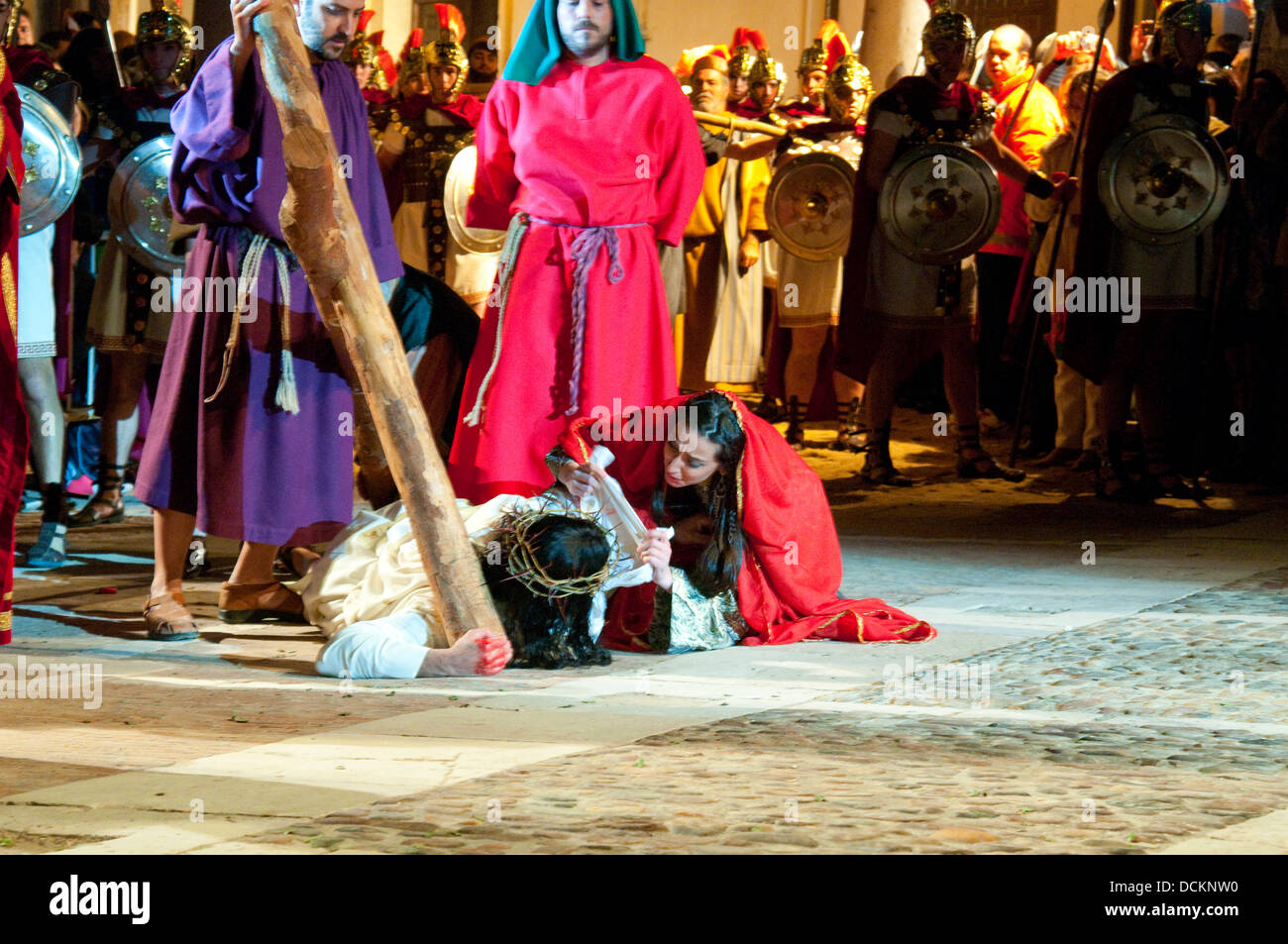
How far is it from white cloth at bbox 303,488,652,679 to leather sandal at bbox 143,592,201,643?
0.35 metres

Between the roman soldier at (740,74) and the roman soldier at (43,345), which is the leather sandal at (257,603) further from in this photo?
the roman soldier at (740,74)

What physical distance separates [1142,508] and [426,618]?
454 cm

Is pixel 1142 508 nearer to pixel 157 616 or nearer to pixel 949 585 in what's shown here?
pixel 949 585

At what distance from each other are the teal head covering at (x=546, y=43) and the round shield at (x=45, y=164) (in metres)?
1.72

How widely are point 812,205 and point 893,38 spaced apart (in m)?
3.92

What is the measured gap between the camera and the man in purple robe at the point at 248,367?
5.26 meters

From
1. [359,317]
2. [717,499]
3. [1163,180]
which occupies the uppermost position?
[1163,180]

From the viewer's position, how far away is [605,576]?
4.90 metres

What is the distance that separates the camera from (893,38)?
13.3 meters

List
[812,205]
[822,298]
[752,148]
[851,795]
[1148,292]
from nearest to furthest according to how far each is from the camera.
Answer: [851,795]
[1148,292]
[812,205]
[752,148]
[822,298]

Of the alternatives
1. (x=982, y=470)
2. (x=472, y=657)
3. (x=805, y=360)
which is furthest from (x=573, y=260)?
(x=805, y=360)

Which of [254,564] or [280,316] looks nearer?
[280,316]

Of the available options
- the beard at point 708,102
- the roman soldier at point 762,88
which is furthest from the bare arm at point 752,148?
the roman soldier at point 762,88

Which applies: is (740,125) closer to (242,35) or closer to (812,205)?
(812,205)
